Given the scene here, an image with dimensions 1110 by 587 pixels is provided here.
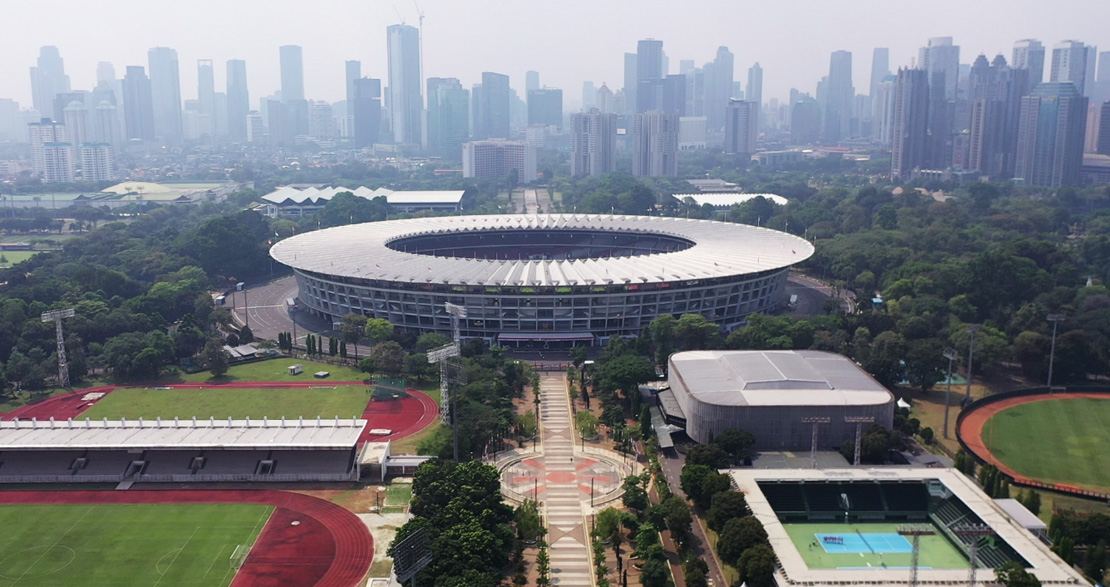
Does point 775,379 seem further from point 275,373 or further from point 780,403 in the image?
point 275,373

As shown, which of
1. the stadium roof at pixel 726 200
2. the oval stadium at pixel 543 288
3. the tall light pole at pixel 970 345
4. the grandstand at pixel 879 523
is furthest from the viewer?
the stadium roof at pixel 726 200

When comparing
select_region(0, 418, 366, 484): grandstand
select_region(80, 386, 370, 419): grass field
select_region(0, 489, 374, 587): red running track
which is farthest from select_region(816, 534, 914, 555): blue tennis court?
select_region(80, 386, 370, 419): grass field

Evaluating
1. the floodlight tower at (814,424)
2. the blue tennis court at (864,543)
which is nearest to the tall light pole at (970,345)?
the floodlight tower at (814,424)

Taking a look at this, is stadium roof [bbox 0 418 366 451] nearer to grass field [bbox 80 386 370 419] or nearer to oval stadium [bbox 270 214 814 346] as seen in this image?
grass field [bbox 80 386 370 419]

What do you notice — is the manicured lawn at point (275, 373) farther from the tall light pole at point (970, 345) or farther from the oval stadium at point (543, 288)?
the tall light pole at point (970, 345)

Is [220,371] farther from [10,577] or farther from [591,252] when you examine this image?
[591,252]

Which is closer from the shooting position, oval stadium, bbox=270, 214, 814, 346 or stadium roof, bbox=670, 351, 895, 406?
stadium roof, bbox=670, 351, 895, 406

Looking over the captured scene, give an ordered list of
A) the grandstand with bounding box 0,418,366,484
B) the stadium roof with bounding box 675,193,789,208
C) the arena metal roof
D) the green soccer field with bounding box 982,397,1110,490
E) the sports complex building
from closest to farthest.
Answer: the grandstand with bounding box 0,418,366,484 → the green soccer field with bounding box 982,397,1110,490 → the sports complex building → the arena metal roof → the stadium roof with bounding box 675,193,789,208
